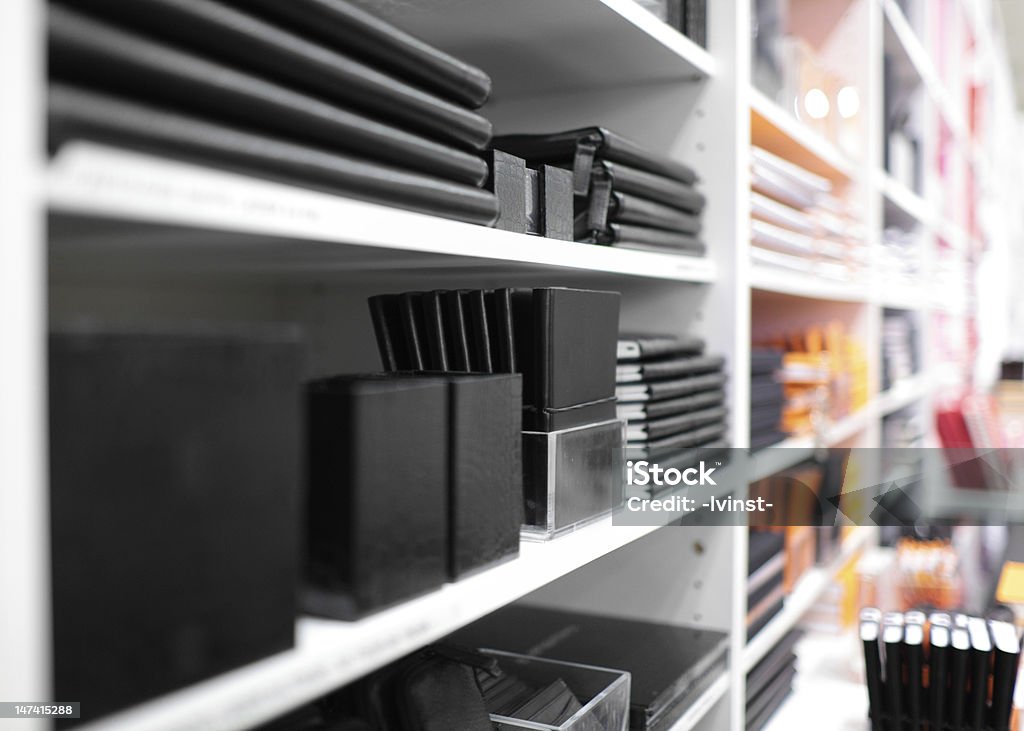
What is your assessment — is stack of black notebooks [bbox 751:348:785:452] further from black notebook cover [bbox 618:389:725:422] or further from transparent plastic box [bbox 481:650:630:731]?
transparent plastic box [bbox 481:650:630:731]

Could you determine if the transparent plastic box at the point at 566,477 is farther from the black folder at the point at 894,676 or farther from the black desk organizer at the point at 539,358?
the black folder at the point at 894,676

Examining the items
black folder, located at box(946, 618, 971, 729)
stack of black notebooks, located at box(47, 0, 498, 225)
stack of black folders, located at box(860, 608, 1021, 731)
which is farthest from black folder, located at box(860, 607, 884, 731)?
stack of black notebooks, located at box(47, 0, 498, 225)

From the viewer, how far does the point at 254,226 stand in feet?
1.95

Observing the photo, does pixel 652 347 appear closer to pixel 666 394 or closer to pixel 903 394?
pixel 666 394

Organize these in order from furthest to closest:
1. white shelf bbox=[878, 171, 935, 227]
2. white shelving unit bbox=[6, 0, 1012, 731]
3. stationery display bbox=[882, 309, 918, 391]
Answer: stationery display bbox=[882, 309, 918, 391] < white shelf bbox=[878, 171, 935, 227] < white shelving unit bbox=[6, 0, 1012, 731]

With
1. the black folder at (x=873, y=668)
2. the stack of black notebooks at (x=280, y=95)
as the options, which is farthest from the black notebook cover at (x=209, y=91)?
the black folder at (x=873, y=668)

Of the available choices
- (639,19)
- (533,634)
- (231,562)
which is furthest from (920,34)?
(231,562)

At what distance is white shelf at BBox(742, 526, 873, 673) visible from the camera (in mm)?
1619

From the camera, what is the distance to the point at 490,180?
38.8 inches

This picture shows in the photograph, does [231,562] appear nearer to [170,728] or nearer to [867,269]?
[170,728]

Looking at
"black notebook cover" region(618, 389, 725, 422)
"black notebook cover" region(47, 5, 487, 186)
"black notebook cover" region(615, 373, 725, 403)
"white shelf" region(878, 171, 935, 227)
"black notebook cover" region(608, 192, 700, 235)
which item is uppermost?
"white shelf" region(878, 171, 935, 227)

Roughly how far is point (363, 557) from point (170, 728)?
21cm

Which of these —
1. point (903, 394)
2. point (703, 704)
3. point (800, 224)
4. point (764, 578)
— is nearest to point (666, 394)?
point (703, 704)

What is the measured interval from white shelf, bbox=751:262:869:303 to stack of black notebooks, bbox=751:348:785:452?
14 centimetres
